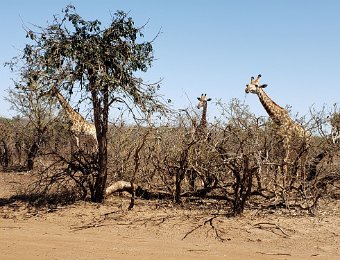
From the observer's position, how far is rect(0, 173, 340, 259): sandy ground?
23.4 ft

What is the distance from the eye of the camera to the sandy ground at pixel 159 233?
7133 mm

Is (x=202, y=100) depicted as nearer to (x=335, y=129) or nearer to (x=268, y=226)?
(x=335, y=129)

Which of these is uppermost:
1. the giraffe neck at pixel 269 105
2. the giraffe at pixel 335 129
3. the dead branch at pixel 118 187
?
the giraffe neck at pixel 269 105

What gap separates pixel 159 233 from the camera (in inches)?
326

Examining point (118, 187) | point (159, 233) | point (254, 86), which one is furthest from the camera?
point (254, 86)

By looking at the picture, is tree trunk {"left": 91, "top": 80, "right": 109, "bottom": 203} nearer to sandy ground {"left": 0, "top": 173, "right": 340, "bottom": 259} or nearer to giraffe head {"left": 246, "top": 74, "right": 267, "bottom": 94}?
sandy ground {"left": 0, "top": 173, "right": 340, "bottom": 259}

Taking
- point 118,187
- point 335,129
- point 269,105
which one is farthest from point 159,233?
point 269,105

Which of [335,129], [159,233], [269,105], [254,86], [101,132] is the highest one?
[254,86]

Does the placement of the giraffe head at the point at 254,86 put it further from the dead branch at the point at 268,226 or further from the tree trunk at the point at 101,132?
the dead branch at the point at 268,226

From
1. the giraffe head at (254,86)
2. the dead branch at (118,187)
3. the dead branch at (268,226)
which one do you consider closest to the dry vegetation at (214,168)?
the dead branch at (118,187)

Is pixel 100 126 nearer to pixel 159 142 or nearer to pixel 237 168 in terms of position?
pixel 159 142

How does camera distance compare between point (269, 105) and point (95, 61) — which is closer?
point (95, 61)

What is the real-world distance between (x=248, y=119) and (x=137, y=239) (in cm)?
336

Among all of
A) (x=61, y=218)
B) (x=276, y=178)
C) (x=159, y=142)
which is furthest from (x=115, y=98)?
(x=276, y=178)
